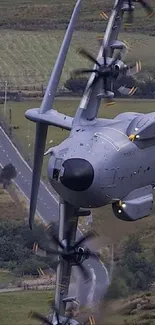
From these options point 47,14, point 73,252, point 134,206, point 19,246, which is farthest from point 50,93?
point 47,14

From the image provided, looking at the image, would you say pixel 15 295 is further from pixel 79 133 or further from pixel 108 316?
pixel 79 133

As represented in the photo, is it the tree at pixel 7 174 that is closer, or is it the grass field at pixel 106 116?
the grass field at pixel 106 116

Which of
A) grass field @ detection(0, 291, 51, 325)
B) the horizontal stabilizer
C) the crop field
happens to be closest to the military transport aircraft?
the horizontal stabilizer

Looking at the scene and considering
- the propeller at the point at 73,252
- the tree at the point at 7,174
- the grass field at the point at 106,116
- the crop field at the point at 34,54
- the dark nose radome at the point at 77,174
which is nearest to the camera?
the dark nose radome at the point at 77,174

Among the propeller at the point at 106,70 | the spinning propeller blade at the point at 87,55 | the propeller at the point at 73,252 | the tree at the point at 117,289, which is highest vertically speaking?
the spinning propeller blade at the point at 87,55

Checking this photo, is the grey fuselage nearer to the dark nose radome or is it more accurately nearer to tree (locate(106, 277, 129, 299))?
the dark nose radome

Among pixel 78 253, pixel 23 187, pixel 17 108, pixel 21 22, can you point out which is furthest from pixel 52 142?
pixel 21 22

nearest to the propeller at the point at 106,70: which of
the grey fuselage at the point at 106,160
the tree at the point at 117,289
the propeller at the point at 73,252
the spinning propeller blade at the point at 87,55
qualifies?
the spinning propeller blade at the point at 87,55

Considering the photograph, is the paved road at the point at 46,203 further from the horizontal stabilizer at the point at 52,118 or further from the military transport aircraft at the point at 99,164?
the horizontal stabilizer at the point at 52,118
